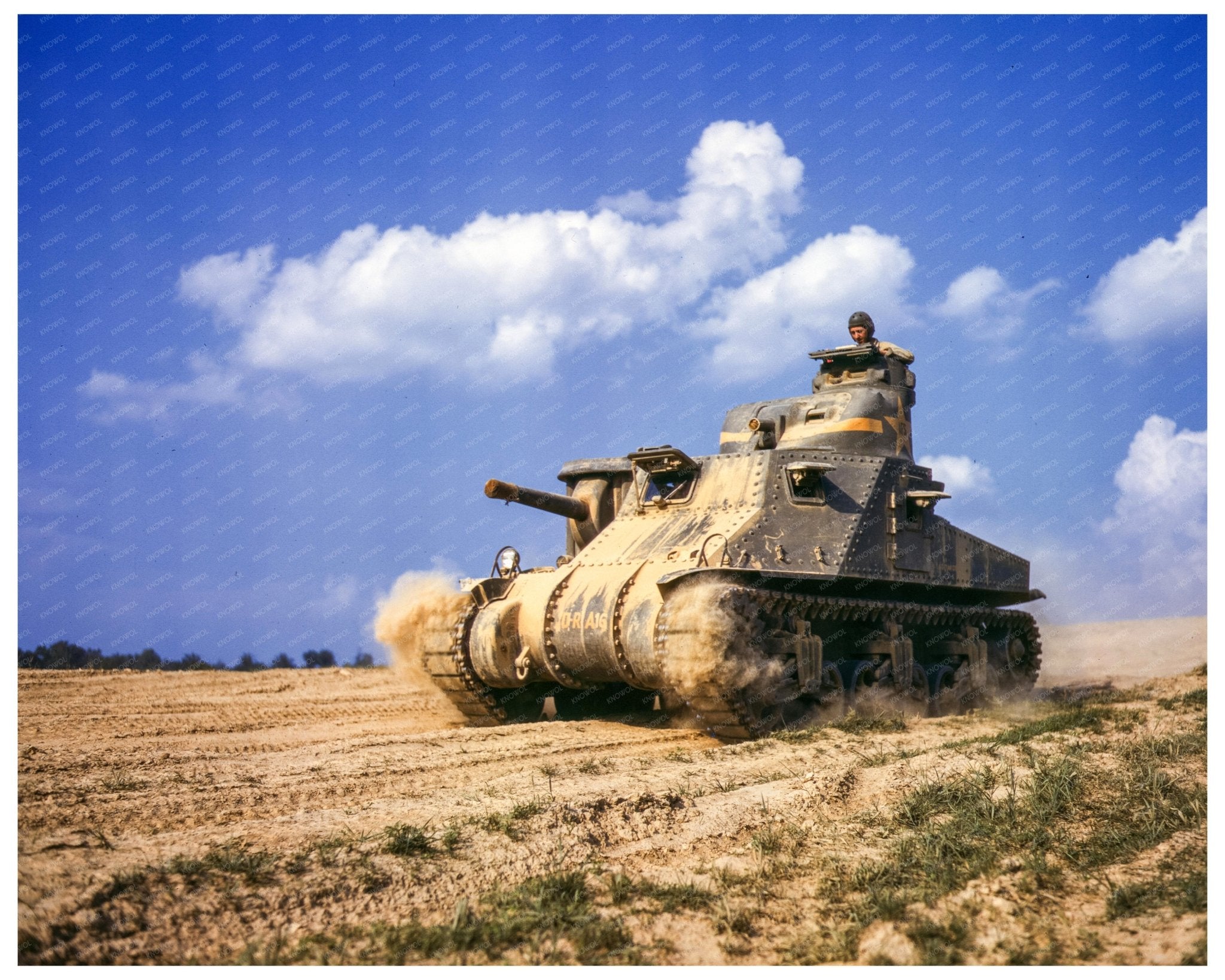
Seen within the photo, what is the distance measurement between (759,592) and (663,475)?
3169 millimetres

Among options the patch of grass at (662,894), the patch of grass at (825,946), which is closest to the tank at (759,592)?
the patch of grass at (662,894)

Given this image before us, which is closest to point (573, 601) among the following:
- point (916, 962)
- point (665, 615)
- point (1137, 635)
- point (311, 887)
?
point (665, 615)

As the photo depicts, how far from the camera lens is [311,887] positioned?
4934 millimetres

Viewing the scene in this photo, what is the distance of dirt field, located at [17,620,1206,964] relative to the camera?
4457 mm

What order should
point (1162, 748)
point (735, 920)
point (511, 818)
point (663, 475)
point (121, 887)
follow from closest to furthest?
point (121, 887)
point (735, 920)
point (511, 818)
point (1162, 748)
point (663, 475)

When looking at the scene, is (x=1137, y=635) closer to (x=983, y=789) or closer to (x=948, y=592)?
(x=948, y=592)

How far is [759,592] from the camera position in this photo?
10.5 m

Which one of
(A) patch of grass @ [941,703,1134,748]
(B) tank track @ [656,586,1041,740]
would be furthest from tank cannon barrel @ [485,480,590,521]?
(A) patch of grass @ [941,703,1134,748]

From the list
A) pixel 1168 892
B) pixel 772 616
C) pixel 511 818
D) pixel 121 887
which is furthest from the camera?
pixel 772 616

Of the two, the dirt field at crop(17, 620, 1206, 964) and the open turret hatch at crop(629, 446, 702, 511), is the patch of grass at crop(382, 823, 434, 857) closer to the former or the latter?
the dirt field at crop(17, 620, 1206, 964)

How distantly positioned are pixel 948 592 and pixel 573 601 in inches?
193

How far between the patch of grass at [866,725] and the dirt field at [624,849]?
0.80 ft

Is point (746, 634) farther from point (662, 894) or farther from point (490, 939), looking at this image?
point (490, 939)

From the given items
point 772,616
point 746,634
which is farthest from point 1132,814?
point 772,616
